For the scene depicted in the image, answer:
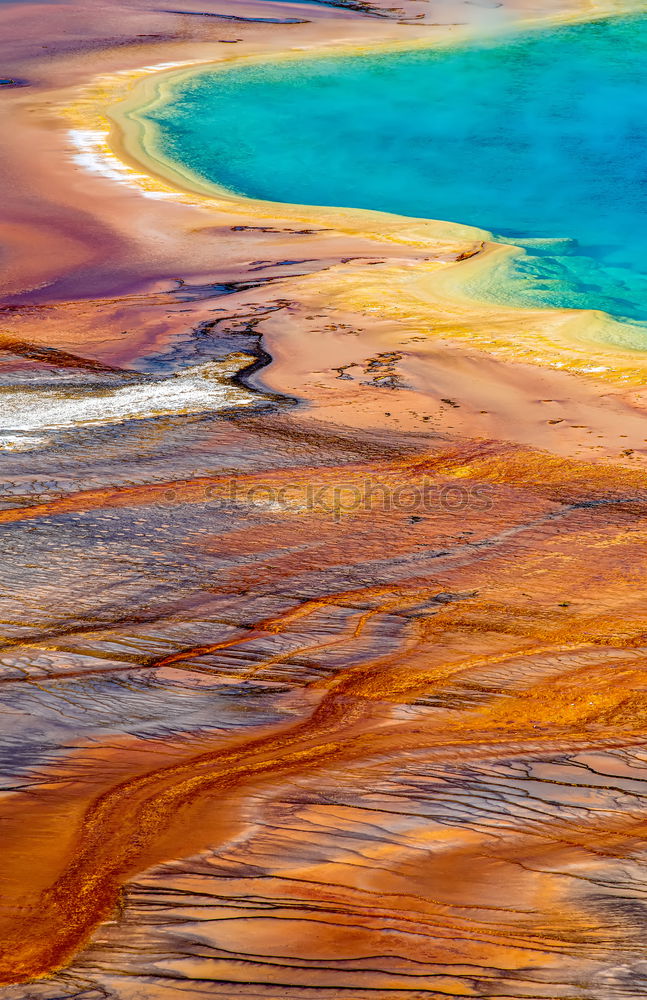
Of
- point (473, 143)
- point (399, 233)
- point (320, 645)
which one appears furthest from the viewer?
point (473, 143)

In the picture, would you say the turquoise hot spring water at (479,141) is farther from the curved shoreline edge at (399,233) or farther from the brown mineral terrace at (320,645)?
the brown mineral terrace at (320,645)

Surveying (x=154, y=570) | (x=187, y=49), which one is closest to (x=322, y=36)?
(x=187, y=49)

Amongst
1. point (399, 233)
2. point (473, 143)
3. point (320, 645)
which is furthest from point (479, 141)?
point (320, 645)

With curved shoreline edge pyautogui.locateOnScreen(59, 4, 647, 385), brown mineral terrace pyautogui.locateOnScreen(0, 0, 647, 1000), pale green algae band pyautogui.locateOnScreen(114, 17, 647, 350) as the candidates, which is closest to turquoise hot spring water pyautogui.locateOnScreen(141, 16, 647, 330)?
pale green algae band pyautogui.locateOnScreen(114, 17, 647, 350)

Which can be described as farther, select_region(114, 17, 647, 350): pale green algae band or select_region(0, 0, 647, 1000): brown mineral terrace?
select_region(114, 17, 647, 350): pale green algae band

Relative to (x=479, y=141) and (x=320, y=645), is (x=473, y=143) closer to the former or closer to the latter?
(x=479, y=141)

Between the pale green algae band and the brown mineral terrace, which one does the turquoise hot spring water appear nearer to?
the pale green algae band
